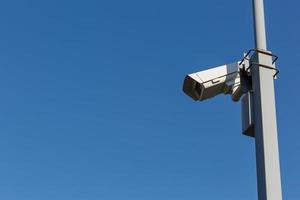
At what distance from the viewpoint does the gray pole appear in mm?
5094

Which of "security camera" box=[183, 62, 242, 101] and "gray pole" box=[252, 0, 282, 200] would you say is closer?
"gray pole" box=[252, 0, 282, 200]

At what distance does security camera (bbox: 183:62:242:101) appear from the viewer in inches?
231

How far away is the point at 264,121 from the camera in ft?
17.7

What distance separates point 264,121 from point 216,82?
2.31ft

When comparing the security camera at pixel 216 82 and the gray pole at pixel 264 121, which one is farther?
the security camera at pixel 216 82

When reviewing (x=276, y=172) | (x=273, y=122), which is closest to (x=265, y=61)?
(x=273, y=122)

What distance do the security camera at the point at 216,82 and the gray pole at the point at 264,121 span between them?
24cm

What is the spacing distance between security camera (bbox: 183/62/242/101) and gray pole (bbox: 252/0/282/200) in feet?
0.79

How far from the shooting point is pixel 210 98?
611 cm

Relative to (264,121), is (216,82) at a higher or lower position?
higher

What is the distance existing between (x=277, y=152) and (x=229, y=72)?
1025mm

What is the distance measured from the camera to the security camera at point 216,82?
5.88 metres

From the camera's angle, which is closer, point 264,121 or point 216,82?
point 264,121

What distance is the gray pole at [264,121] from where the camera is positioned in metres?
5.09
